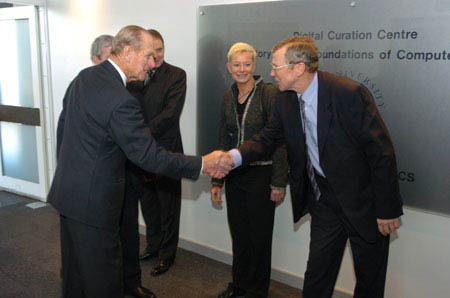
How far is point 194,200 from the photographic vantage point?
12.4 feet

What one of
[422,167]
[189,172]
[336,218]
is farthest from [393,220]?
[189,172]

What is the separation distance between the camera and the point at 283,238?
3.24m

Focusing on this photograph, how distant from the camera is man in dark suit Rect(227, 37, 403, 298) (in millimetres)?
2043

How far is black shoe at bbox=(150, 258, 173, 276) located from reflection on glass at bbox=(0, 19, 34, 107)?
2944 millimetres

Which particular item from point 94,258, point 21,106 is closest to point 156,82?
point 94,258

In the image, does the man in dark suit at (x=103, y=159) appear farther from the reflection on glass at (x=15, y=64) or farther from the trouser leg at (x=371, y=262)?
the reflection on glass at (x=15, y=64)

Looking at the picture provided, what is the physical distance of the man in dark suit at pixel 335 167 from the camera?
80.4 inches

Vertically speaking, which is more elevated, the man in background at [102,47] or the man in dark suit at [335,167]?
the man in background at [102,47]

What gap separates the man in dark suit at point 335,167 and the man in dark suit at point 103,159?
67 centimetres

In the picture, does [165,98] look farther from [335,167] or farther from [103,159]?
[335,167]

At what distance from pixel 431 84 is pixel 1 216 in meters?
4.50

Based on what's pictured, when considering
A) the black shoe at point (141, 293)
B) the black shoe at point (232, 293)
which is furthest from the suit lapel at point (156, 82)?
the black shoe at point (232, 293)

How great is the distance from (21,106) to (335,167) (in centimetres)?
446

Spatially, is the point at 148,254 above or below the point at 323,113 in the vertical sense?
below
